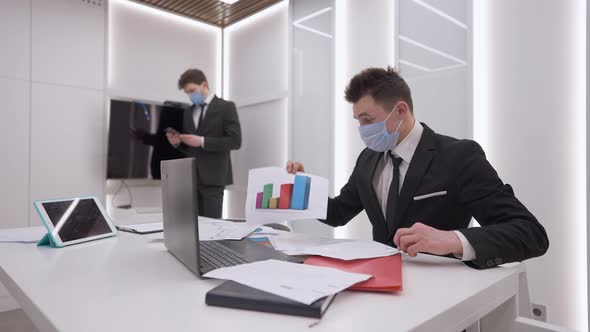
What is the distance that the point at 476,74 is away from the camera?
2301mm

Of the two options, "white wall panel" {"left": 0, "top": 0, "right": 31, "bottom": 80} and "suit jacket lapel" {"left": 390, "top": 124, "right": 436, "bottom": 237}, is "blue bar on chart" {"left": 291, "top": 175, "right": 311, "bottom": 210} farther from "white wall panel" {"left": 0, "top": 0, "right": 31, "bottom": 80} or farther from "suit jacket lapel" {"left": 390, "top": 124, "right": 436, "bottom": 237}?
"white wall panel" {"left": 0, "top": 0, "right": 31, "bottom": 80}

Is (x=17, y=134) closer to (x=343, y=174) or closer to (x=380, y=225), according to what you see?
(x=343, y=174)

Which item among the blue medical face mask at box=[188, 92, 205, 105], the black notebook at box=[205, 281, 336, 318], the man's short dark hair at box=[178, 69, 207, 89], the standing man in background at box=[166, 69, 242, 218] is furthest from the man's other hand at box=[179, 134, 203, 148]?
the black notebook at box=[205, 281, 336, 318]

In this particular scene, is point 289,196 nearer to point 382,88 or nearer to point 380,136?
point 380,136

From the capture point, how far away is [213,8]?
3816 millimetres

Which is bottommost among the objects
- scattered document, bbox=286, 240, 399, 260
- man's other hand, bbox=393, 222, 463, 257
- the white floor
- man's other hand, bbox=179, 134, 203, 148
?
the white floor

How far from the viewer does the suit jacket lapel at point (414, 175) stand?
1219mm

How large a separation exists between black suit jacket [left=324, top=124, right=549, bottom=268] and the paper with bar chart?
0.74 feet

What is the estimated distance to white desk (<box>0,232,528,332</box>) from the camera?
1.79 feet

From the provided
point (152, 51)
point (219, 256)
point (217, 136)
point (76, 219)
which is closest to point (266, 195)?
point (219, 256)

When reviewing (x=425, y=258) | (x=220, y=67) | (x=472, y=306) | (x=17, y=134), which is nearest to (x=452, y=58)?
(x=425, y=258)

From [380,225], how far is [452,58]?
60.6 inches

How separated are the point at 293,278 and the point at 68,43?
136 inches

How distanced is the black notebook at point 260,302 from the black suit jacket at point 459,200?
503mm
